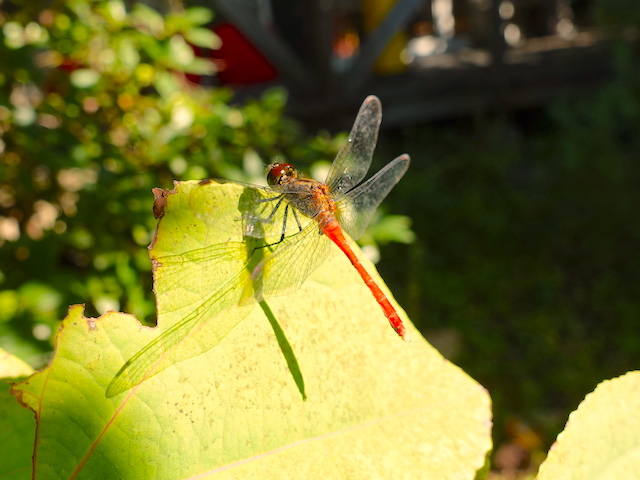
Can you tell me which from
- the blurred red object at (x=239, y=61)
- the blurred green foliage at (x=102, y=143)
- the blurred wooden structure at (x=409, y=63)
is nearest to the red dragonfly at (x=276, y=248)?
the blurred green foliage at (x=102, y=143)

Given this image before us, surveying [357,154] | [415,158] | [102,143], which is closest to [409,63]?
[415,158]

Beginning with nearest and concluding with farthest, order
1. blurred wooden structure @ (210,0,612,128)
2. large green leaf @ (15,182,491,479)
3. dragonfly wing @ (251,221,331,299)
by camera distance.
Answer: large green leaf @ (15,182,491,479) → dragonfly wing @ (251,221,331,299) → blurred wooden structure @ (210,0,612,128)

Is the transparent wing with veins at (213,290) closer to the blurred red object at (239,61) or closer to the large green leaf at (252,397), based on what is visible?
the large green leaf at (252,397)

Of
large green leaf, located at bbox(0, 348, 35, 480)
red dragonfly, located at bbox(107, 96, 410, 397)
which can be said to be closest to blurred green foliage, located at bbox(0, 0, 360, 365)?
red dragonfly, located at bbox(107, 96, 410, 397)

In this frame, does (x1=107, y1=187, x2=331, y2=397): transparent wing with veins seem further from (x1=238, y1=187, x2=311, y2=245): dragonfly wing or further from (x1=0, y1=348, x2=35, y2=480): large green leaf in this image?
(x1=0, y1=348, x2=35, y2=480): large green leaf

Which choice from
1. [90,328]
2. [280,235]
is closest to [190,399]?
[90,328]

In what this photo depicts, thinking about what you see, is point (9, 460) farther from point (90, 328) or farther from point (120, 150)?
point (120, 150)
